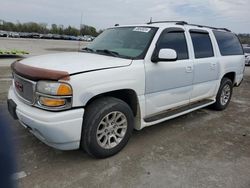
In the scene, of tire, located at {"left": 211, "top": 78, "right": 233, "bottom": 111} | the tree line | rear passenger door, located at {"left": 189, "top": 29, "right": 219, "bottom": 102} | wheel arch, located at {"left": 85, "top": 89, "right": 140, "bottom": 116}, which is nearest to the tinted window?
rear passenger door, located at {"left": 189, "top": 29, "right": 219, "bottom": 102}

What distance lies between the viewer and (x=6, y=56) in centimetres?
1541

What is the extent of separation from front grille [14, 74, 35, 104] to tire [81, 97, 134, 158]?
2.25ft

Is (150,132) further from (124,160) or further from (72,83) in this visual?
(72,83)

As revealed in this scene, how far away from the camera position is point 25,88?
2.88 m

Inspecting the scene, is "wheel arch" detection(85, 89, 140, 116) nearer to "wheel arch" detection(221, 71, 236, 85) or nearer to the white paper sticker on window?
the white paper sticker on window

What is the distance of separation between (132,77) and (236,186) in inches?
71.2

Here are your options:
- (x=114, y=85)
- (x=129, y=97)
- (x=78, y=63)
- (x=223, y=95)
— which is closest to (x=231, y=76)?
(x=223, y=95)

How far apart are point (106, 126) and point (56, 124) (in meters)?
0.75

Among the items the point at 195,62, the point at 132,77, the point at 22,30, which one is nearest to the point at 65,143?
the point at 132,77

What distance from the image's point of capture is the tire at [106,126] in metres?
2.84

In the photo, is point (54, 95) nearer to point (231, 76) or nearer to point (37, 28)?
point (231, 76)

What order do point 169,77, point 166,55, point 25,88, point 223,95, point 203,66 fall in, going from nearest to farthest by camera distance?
point 25,88 → point 166,55 → point 169,77 → point 203,66 → point 223,95

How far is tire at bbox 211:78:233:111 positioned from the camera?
5252 millimetres

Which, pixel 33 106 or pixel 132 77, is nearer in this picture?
pixel 33 106
